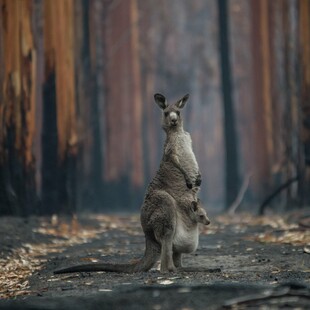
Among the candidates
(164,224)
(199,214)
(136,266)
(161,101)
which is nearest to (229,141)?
(161,101)

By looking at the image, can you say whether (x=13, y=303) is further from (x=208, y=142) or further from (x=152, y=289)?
(x=208, y=142)

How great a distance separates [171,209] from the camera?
10891mm

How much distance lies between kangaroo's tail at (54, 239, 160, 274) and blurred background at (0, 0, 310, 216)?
296 inches

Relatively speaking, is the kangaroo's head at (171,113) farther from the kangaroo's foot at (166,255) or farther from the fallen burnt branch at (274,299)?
the fallen burnt branch at (274,299)

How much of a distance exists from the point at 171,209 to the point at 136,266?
799 mm

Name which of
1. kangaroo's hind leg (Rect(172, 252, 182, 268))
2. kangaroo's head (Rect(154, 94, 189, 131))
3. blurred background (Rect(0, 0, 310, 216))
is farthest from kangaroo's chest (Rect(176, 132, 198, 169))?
blurred background (Rect(0, 0, 310, 216))

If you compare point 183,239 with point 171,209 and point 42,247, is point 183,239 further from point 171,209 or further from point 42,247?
point 42,247

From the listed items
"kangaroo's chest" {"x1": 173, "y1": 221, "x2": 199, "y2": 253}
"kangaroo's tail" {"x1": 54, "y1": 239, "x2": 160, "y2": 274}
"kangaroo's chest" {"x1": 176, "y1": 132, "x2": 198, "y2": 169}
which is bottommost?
"kangaroo's tail" {"x1": 54, "y1": 239, "x2": 160, "y2": 274}

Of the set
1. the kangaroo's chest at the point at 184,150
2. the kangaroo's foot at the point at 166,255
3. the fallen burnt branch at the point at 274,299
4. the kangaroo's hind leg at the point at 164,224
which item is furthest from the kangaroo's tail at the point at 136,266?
the fallen burnt branch at the point at 274,299

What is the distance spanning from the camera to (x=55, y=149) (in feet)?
74.4

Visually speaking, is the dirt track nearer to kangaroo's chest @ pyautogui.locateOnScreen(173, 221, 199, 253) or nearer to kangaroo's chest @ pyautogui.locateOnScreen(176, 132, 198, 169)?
kangaroo's chest @ pyautogui.locateOnScreen(173, 221, 199, 253)

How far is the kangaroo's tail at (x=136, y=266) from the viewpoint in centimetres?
1115

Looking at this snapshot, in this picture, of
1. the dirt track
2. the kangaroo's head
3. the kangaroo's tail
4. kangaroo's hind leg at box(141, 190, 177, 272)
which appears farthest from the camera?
Answer: the kangaroo's head

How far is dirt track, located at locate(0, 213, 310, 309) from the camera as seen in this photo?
8688mm
